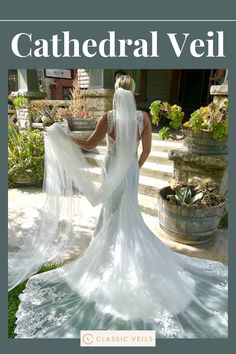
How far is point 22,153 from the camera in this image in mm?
5465

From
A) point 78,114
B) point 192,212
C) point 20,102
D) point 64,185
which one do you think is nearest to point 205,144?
point 192,212

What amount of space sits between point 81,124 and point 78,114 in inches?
15.0

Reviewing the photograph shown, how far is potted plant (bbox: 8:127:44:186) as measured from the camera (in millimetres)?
5359

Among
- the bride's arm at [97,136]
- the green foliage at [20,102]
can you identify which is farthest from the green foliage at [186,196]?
the green foliage at [20,102]

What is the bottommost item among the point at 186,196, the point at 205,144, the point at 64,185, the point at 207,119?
the point at 186,196

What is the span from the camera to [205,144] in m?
3.69

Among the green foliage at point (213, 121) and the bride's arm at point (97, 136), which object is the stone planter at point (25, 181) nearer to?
the bride's arm at point (97, 136)

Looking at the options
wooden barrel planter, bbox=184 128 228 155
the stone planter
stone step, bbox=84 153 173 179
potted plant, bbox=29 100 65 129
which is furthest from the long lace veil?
potted plant, bbox=29 100 65 129

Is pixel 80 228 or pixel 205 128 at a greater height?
pixel 205 128

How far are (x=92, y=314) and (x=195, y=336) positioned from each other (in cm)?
78

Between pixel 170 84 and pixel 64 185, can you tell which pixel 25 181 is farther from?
pixel 170 84

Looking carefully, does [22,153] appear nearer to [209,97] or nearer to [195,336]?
[195,336]

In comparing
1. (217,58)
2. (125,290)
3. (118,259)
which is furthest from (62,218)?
(217,58)

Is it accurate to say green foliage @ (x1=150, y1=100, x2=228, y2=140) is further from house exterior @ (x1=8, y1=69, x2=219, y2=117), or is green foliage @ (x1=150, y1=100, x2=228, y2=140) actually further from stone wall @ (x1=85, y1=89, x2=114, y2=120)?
house exterior @ (x1=8, y1=69, x2=219, y2=117)
